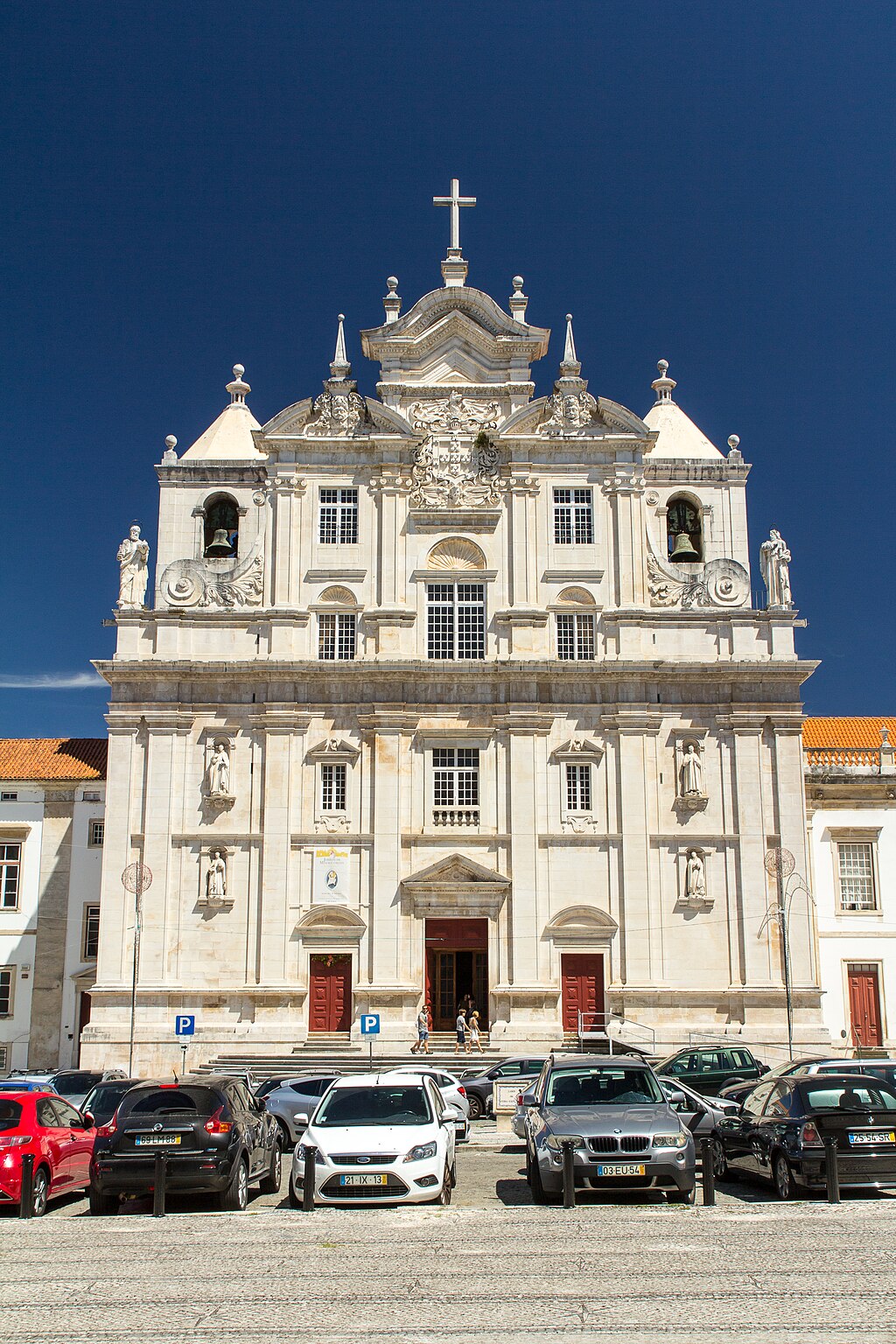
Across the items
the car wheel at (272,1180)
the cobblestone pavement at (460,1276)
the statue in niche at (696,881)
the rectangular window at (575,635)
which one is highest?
the rectangular window at (575,635)

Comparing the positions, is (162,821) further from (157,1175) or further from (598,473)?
(157,1175)

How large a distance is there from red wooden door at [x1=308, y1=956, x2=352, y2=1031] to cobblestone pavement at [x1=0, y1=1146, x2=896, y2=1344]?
79.4 feet

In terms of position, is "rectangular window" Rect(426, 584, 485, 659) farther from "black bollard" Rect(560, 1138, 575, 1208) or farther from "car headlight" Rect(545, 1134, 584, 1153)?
→ "black bollard" Rect(560, 1138, 575, 1208)

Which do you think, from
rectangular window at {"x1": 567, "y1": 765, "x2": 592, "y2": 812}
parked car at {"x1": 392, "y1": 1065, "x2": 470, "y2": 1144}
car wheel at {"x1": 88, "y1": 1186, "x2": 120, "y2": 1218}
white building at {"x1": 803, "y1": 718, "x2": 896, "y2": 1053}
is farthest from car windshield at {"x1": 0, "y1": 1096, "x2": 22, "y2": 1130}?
white building at {"x1": 803, "y1": 718, "x2": 896, "y2": 1053}

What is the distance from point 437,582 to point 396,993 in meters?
12.9

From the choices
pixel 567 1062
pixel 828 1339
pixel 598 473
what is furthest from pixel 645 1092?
pixel 598 473

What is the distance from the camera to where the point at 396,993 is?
1533 inches

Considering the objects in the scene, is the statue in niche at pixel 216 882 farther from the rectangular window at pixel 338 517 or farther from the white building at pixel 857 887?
the white building at pixel 857 887

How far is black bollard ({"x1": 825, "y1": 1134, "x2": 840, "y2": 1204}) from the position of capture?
15.1 metres

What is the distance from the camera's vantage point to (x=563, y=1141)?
15.5m

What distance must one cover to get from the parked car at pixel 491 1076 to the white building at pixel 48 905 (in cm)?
1786

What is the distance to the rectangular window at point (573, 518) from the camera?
42.8 meters

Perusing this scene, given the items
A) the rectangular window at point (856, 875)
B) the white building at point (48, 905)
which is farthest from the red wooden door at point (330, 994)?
the rectangular window at point (856, 875)

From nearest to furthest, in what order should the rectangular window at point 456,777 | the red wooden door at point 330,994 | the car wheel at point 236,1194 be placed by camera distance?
the car wheel at point 236,1194, the red wooden door at point 330,994, the rectangular window at point 456,777
